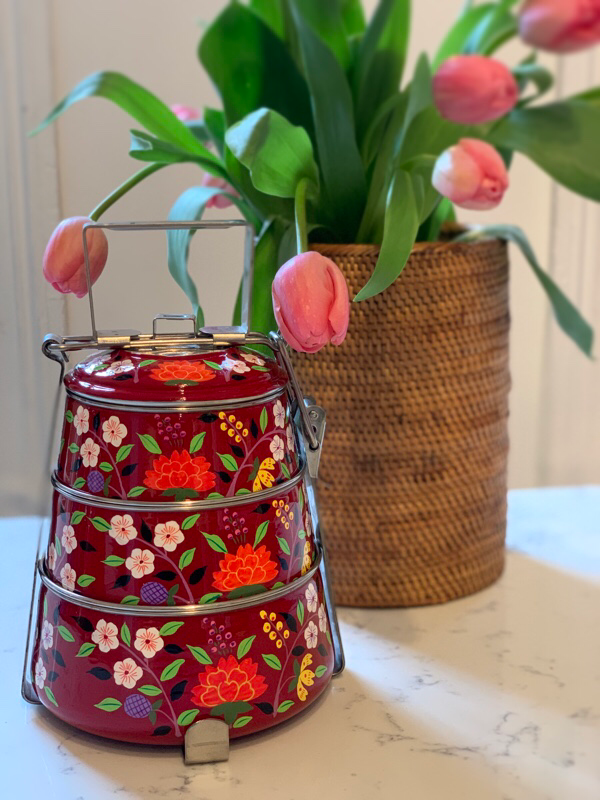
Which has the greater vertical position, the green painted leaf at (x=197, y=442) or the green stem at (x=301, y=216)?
the green stem at (x=301, y=216)

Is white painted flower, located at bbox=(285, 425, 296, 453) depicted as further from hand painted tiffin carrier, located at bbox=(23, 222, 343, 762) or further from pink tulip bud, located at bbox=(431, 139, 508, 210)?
pink tulip bud, located at bbox=(431, 139, 508, 210)

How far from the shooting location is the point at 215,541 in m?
0.53

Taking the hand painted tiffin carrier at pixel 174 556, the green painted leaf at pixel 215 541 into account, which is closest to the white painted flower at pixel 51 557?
the hand painted tiffin carrier at pixel 174 556

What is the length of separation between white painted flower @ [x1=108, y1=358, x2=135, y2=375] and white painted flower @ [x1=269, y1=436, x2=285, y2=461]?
92 mm

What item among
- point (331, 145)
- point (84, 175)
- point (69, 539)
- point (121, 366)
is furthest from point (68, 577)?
point (84, 175)

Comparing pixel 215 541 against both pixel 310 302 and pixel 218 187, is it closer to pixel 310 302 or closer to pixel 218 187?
pixel 310 302

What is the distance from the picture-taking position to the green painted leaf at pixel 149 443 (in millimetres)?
525

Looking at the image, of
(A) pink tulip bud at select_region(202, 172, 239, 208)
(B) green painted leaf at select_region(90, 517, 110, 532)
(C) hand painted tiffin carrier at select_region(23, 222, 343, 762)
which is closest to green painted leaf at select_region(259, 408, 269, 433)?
(C) hand painted tiffin carrier at select_region(23, 222, 343, 762)

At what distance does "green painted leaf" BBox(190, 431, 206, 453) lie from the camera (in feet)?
1.73

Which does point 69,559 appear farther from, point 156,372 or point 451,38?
point 451,38

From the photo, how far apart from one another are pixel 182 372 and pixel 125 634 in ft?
0.48

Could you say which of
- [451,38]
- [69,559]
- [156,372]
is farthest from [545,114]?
[69,559]

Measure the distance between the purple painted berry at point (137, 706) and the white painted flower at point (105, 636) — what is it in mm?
29

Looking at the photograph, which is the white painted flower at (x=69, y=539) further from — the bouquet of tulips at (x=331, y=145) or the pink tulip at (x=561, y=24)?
the pink tulip at (x=561, y=24)
